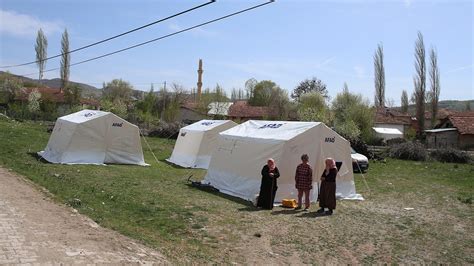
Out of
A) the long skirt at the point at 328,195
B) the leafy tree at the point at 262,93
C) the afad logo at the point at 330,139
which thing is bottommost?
the long skirt at the point at 328,195

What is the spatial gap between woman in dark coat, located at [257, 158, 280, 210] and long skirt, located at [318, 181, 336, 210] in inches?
49.0

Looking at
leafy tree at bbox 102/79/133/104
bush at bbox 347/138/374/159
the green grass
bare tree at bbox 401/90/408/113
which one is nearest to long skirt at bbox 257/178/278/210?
the green grass

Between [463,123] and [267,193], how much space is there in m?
34.3

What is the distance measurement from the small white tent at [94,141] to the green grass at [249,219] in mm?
1411

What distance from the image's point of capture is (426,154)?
1153 inches

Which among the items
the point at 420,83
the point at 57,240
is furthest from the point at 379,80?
the point at 57,240

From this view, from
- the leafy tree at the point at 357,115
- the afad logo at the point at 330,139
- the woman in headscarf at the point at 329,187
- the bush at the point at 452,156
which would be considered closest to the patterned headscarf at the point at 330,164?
the woman in headscarf at the point at 329,187

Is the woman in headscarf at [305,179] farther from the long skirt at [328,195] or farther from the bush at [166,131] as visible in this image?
the bush at [166,131]

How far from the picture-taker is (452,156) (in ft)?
94.0

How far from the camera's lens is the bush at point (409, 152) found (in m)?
29.2

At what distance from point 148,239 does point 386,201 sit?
906cm

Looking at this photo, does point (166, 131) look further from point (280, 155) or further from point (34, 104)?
point (280, 155)

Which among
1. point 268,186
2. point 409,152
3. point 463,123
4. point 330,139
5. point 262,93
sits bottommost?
point 268,186

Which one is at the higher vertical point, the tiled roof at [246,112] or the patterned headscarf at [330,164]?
the tiled roof at [246,112]
